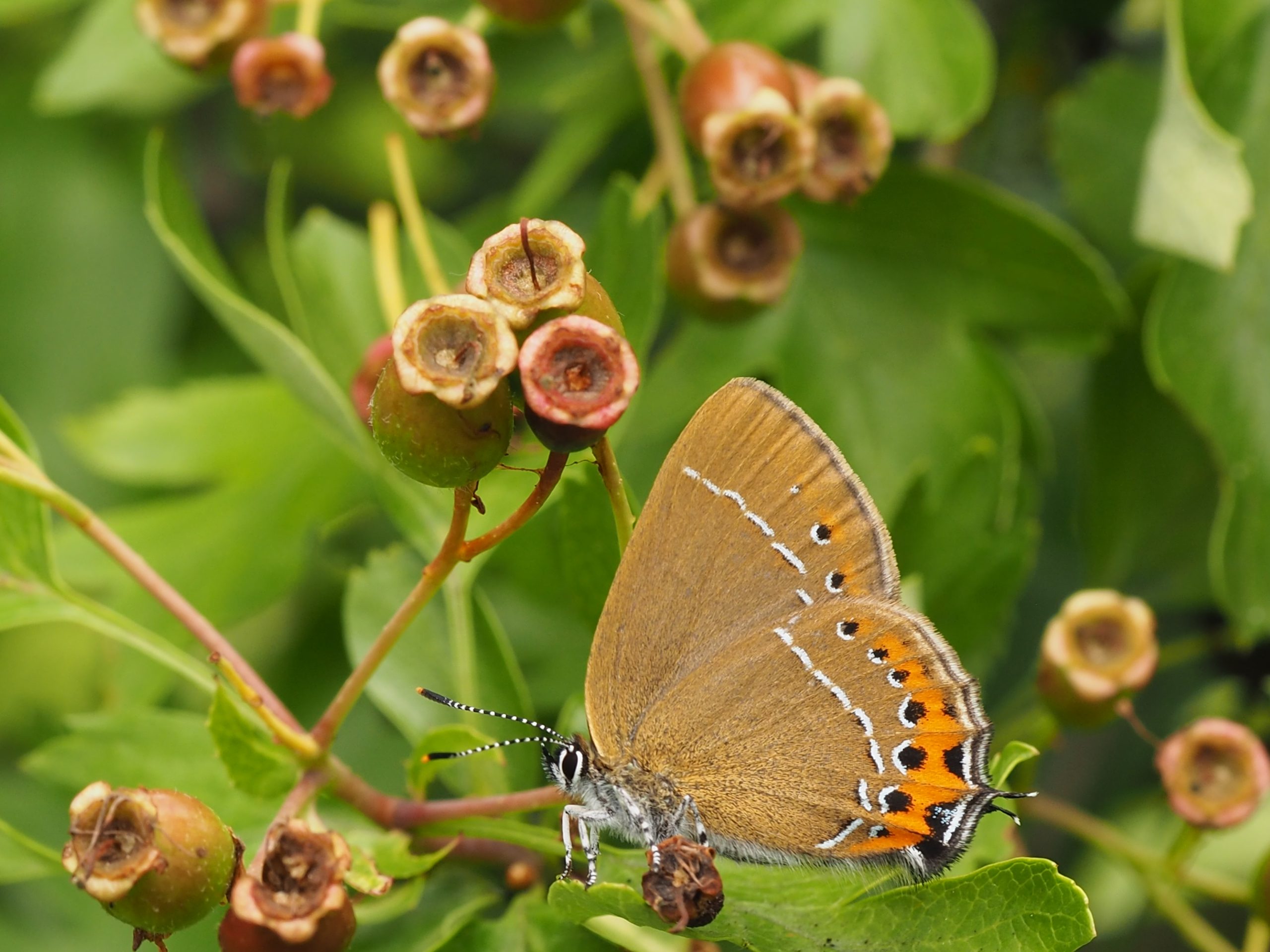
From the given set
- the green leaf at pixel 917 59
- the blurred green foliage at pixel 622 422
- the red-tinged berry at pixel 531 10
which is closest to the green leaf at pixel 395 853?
the blurred green foliage at pixel 622 422

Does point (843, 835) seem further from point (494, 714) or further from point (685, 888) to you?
point (494, 714)

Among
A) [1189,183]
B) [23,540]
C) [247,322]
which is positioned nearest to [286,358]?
[247,322]

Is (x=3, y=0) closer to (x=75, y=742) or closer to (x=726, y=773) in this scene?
(x=75, y=742)

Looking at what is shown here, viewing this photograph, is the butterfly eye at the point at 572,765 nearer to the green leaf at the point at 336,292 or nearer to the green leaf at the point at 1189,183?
the green leaf at the point at 336,292

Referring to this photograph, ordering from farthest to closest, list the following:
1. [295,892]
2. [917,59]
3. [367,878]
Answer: [917,59] < [367,878] < [295,892]

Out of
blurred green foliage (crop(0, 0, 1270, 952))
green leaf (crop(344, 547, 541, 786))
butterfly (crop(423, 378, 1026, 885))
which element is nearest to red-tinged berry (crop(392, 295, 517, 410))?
butterfly (crop(423, 378, 1026, 885))

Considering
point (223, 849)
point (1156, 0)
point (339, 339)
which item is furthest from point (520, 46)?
point (223, 849)
